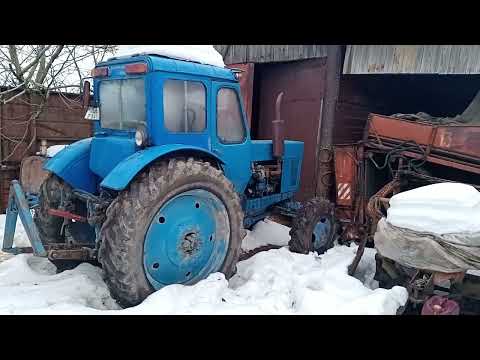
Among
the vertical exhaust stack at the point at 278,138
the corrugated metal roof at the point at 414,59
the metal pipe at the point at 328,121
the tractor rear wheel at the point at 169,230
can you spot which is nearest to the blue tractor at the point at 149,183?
the tractor rear wheel at the point at 169,230

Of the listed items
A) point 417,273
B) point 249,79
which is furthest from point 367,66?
point 417,273

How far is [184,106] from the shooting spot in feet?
12.8

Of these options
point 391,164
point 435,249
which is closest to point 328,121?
point 391,164

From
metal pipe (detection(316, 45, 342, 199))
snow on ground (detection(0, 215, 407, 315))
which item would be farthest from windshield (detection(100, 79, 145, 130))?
metal pipe (detection(316, 45, 342, 199))

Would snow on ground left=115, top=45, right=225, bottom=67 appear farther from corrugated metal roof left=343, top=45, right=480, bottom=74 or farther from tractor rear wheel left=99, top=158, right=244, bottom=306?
corrugated metal roof left=343, top=45, right=480, bottom=74

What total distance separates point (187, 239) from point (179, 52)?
1746 millimetres

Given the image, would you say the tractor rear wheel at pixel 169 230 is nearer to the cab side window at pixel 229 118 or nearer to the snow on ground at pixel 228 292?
the snow on ground at pixel 228 292

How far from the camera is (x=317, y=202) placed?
5418 mm

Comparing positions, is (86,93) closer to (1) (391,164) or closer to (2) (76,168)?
(2) (76,168)

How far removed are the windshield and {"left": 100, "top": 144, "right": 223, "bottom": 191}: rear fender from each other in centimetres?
40

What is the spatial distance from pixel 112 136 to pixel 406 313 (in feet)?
10.1

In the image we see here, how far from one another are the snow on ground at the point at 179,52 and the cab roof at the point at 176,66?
47 mm

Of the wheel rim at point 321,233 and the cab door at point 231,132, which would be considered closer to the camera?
the cab door at point 231,132

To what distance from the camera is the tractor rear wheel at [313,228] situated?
17.1ft
